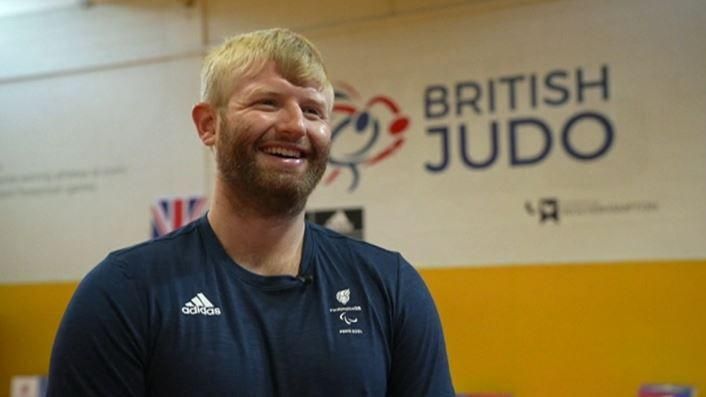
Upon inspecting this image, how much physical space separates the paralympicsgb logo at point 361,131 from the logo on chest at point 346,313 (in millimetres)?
2671

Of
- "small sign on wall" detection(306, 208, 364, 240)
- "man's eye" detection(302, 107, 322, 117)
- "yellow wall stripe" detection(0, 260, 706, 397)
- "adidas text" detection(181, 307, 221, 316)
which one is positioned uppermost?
"man's eye" detection(302, 107, 322, 117)

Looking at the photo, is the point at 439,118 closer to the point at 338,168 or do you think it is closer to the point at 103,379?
the point at 338,168

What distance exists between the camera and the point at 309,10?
4.09 m

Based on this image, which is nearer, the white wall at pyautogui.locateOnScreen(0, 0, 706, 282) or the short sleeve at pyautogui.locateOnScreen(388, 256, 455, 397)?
the short sleeve at pyautogui.locateOnScreen(388, 256, 455, 397)

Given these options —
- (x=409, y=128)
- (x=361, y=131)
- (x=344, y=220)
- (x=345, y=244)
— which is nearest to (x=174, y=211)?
(x=344, y=220)

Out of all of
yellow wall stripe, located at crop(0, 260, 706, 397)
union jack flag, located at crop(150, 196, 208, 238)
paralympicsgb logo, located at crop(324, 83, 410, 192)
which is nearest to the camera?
yellow wall stripe, located at crop(0, 260, 706, 397)

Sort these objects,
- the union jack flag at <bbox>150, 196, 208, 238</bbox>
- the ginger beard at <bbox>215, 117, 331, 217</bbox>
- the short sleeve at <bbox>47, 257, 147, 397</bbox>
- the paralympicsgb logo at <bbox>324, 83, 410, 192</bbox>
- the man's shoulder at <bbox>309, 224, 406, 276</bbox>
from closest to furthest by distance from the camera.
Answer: the short sleeve at <bbox>47, 257, 147, 397</bbox>, the ginger beard at <bbox>215, 117, 331, 217</bbox>, the man's shoulder at <bbox>309, 224, 406, 276</bbox>, the paralympicsgb logo at <bbox>324, 83, 410, 192</bbox>, the union jack flag at <bbox>150, 196, 208, 238</bbox>

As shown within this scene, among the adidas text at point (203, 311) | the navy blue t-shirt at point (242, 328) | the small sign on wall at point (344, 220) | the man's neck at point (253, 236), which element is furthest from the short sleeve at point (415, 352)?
the small sign on wall at point (344, 220)

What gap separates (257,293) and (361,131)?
283 cm

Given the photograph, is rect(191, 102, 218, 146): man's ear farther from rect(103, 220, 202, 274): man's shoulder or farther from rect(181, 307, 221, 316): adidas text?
rect(181, 307, 221, 316): adidas text

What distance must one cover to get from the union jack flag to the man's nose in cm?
314

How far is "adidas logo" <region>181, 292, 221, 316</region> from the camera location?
1109 millimetres

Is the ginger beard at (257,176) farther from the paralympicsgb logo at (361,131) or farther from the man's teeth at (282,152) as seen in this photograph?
the paralympicsgb logo at (361,131)

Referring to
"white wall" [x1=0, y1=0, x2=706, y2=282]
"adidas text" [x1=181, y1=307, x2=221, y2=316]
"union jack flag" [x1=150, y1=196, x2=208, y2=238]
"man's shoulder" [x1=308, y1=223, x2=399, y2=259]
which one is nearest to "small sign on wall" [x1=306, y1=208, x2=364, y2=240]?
"white wall" [x1=0, y1=0, x2=706, y2=282]
